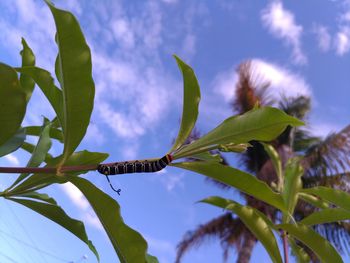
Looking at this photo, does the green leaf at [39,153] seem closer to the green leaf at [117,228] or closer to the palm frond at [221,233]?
the green leaf at [117,228]

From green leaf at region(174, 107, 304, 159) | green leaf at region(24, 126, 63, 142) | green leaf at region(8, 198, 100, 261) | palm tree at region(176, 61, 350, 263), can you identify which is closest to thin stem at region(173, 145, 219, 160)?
green leaf at region(174, 107, 304, 159)

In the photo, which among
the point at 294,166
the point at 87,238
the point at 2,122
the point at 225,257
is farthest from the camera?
the point at 225,257

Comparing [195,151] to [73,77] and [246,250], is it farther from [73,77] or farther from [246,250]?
[246,250]

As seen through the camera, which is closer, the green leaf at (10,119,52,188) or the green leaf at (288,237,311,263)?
the green leaf at (10,119,52,188)

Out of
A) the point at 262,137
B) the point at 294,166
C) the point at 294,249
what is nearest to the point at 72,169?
the point at 262,137

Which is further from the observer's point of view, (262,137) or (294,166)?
(294,166)

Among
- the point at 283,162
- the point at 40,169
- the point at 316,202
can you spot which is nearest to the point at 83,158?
the point at 40,169

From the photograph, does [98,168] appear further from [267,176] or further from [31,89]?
[267,176]

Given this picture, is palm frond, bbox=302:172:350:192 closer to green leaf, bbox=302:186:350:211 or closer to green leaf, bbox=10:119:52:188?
green leaf, bbox=302:186:350:211
